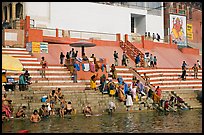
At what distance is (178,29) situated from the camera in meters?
38.2

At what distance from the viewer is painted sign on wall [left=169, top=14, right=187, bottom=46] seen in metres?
37.5

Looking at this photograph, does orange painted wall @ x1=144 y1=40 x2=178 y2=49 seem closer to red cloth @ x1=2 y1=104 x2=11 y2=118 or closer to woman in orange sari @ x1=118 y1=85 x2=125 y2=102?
woman in orange sari @ x1=118 y1=85 x2=125 y2=102

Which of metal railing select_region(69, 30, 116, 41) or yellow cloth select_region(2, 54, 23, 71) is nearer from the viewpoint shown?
yellow cloth select_region(2, 54, 23, 71)

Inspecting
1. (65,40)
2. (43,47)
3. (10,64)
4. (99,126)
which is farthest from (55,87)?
(65,40)

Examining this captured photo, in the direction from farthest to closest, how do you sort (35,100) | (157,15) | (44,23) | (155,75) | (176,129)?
1. (157,15)
2. (44,23)
3. (155,75)
4. (35,100)
5. (176,129)

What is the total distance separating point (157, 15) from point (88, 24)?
27.6 feet

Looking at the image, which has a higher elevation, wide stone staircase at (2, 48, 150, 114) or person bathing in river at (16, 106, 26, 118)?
wide stone staircase at (2, 48, 150, 114)

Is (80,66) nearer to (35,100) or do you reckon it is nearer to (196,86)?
(35,100)

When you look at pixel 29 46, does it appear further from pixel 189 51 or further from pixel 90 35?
pixel 189 51

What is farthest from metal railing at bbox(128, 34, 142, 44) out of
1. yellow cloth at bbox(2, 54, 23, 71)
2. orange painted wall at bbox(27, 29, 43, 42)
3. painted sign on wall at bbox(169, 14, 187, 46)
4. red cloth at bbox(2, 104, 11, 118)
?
red cloth at bbox(2, 104, 11, 118)

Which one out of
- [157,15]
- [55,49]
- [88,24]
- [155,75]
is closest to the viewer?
[155,75]

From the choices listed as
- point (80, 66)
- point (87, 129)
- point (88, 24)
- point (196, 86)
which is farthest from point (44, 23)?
point (87, 129)

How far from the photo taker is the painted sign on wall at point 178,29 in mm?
37500

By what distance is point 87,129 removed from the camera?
11.2 m
